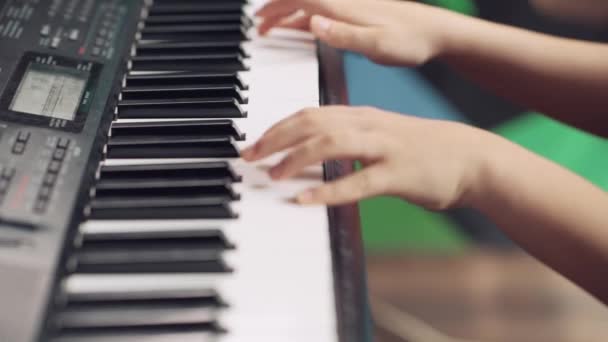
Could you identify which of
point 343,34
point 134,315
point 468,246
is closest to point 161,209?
point 134,315

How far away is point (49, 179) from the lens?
2.27 feet

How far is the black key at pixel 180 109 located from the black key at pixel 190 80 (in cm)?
4

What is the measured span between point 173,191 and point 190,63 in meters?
A: 0.27

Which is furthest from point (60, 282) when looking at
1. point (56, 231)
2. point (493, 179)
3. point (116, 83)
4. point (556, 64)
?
point (556, 64)

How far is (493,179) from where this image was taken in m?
0.75

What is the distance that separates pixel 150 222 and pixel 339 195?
0.60ft

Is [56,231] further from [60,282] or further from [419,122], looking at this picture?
[419,122]

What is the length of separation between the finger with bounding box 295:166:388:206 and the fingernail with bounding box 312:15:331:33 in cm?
29

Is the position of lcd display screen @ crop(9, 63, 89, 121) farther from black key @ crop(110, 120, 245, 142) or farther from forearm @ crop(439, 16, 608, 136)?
forearm @ crop(439, 16, 608, 136)

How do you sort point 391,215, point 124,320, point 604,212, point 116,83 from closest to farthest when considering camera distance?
point 124,320 → point 604,212 → point 116,83 → point 391,215

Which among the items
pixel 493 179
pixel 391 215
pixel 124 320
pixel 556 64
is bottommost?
pixel 124 320

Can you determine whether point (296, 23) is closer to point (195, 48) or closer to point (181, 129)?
point (195, 48)

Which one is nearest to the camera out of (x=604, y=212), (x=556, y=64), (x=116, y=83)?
(x=604, y=212)

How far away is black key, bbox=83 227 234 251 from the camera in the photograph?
0.67 metres
